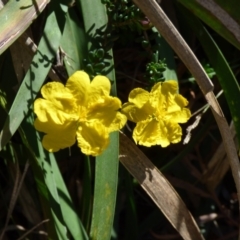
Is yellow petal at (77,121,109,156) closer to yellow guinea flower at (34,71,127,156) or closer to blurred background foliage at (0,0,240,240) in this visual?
yellow guinea flower at (34,71,127,156)

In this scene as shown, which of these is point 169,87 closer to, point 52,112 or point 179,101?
point 179,101

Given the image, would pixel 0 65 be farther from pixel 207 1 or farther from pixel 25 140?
pixel 207 1

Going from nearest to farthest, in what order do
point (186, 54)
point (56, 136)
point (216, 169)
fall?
point (56, 136) < point (186, 54) < point (216, 169)

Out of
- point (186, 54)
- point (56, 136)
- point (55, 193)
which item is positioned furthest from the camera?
point (55, 193)

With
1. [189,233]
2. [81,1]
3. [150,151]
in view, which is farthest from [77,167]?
[81,1]

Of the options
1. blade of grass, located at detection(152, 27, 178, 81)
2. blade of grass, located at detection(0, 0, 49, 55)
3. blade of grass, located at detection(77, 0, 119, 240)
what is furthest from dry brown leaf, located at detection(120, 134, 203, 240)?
blade of grass, located at detection(0, 0, 49, 55)

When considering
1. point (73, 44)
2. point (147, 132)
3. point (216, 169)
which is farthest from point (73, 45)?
point (216, 169)

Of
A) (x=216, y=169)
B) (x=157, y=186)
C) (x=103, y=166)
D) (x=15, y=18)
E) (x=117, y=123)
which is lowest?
(x=216, y=169)

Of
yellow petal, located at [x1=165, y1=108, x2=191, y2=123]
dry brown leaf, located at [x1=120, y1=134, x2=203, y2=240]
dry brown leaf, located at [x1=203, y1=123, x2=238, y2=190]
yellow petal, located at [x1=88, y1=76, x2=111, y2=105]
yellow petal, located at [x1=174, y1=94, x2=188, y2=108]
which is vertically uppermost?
yellow petal, located at [x1=88, y1=76, x2=111, y2=105]
